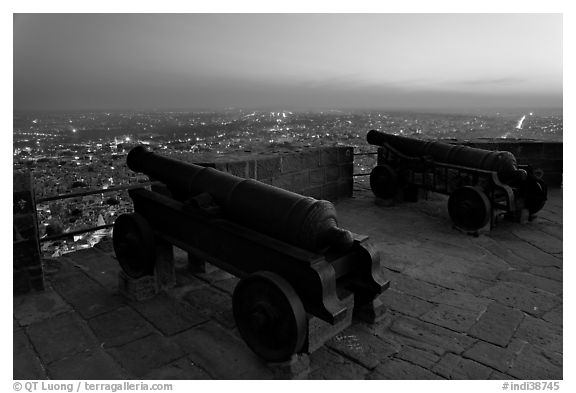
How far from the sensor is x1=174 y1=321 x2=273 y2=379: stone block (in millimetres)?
2617

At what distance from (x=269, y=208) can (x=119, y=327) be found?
1641 millimetres

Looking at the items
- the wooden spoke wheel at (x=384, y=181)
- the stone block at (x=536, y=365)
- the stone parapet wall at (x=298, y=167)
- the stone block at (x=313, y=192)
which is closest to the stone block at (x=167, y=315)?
the stone parapet wall at (x=298, y=167)

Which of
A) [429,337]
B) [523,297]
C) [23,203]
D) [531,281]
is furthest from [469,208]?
[23,203]

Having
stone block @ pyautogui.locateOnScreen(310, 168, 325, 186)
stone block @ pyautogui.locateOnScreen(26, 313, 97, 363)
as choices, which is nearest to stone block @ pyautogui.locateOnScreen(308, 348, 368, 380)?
stone block @ pyautogui.locateOnScreen(26, 313, 97, 363)

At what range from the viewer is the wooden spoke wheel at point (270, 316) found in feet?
7.81

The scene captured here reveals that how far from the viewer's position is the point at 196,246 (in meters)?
3.23

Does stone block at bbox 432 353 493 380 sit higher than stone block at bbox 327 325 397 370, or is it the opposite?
stone block at bbox 327 325 397 370

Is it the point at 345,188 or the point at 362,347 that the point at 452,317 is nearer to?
the point at 362,347

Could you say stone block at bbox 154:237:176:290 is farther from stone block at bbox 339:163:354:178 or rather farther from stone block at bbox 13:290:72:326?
stone block at bbox 339:163:354:178

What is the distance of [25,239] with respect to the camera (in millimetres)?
3734

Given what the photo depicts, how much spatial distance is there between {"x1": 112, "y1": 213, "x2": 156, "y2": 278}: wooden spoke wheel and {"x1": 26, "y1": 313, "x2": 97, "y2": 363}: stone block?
0.60 m

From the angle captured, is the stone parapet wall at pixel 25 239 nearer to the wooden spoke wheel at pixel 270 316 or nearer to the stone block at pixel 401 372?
the wooden spoke wheel at pixel 270 316

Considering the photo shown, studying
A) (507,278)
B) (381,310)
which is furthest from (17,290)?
(507,278)
